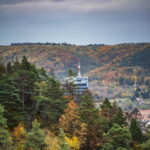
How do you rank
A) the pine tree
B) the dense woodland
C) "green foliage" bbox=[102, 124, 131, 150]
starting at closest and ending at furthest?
"green foliage" bbox=[102, 124, 131, 150]
the dense woodland
the pine tree

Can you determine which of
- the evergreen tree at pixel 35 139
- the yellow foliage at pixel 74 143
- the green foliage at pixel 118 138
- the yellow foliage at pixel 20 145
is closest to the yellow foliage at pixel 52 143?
the evergreen tree at pixel 35 139

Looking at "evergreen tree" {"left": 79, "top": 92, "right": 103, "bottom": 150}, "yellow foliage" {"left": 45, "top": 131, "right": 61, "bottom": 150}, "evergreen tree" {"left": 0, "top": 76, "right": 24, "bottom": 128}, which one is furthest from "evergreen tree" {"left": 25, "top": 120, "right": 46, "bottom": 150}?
"evergreen tree" {"left": 79, "top": 92, "right": 103, "bottom": 150}

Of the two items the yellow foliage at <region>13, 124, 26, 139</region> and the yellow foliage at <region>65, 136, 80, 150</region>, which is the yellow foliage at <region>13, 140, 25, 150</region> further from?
the yellow foliage at <region>65, 136, 80, 150</region>

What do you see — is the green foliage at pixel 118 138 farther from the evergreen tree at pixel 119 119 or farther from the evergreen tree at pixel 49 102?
the evergreen tree at pixel 49 102

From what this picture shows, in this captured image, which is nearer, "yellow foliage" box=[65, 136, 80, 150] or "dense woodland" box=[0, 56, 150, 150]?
"dense woodland" box=[0, 56, 150, 150]

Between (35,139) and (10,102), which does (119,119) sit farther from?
(35,139)

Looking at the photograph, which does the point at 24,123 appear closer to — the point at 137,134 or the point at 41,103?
the point at 41,103

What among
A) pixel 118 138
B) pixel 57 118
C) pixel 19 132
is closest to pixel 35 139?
pixel 19 132

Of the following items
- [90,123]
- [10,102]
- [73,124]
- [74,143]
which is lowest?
[74,143]

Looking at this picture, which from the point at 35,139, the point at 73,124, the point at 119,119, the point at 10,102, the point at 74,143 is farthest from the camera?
the point at 119,119
